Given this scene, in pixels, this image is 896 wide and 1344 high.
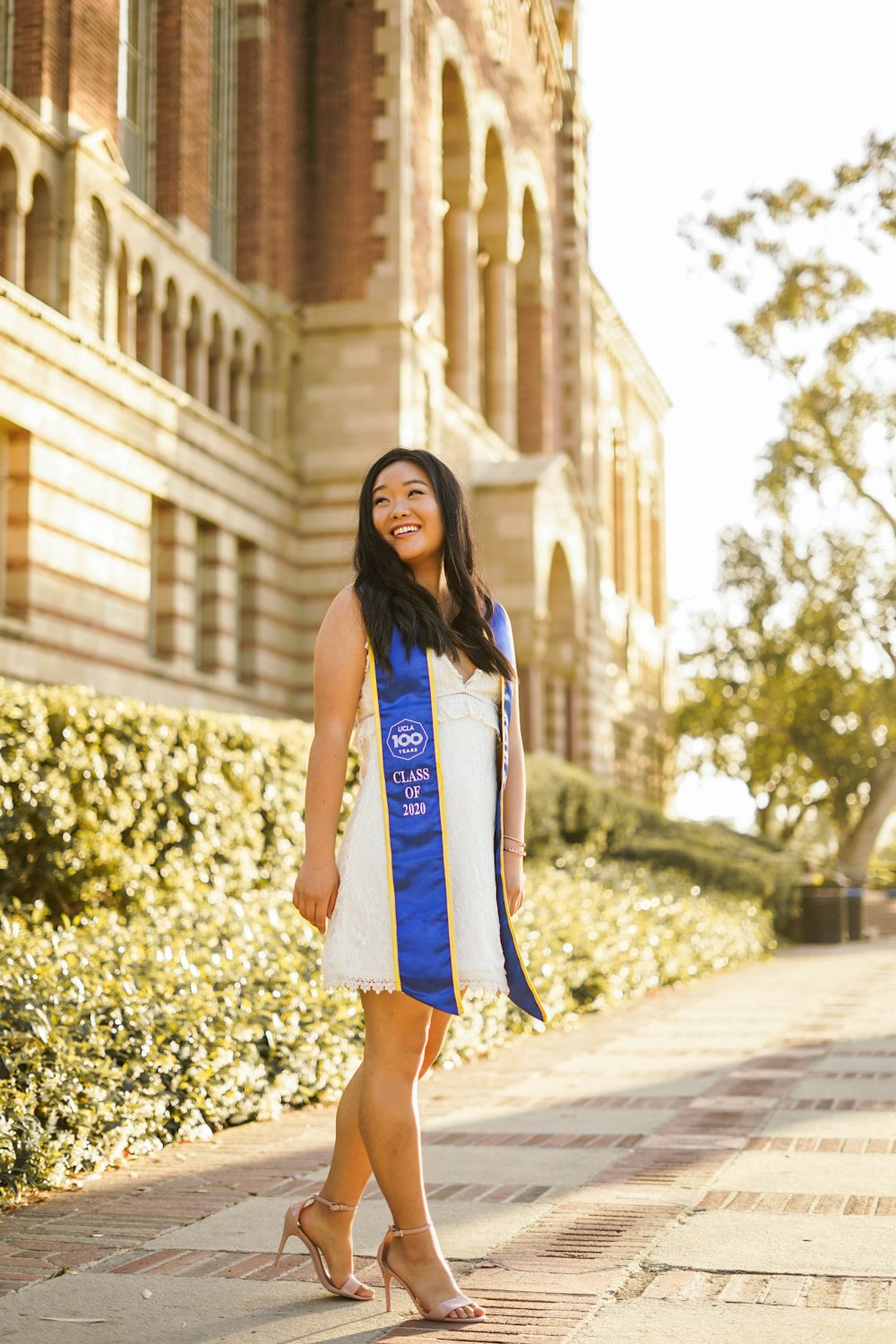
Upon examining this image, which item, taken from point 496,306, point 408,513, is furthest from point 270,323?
point 408,513

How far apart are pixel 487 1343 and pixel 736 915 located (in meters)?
16.3

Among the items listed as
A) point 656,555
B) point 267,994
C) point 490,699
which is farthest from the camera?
point 656,555

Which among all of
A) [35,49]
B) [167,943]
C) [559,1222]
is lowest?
[559,1222]

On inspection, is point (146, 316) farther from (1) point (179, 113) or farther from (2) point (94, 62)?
(2) point (94, 62)

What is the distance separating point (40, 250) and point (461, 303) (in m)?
12.1

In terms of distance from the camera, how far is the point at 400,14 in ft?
76.7

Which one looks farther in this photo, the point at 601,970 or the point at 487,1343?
the point at 601,970

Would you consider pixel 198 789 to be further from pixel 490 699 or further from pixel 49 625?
pixel 490 699

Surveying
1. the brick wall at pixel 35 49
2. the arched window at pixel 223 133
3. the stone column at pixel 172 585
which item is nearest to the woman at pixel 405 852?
the brick wall at pixel 35 49

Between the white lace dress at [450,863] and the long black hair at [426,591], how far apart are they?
79 millimetres

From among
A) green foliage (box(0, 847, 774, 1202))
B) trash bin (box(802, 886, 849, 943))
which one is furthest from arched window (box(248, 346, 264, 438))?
green foliage (box(0, 847, 774, 1202))

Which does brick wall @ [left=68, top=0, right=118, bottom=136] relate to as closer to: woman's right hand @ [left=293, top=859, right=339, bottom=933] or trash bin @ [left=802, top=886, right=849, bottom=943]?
trash bin @ [left=802, top=886, right=849, bottom=943]

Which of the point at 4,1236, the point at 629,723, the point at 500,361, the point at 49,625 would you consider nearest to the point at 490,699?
the point at 4,1236

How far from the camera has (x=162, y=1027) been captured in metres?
6.47
